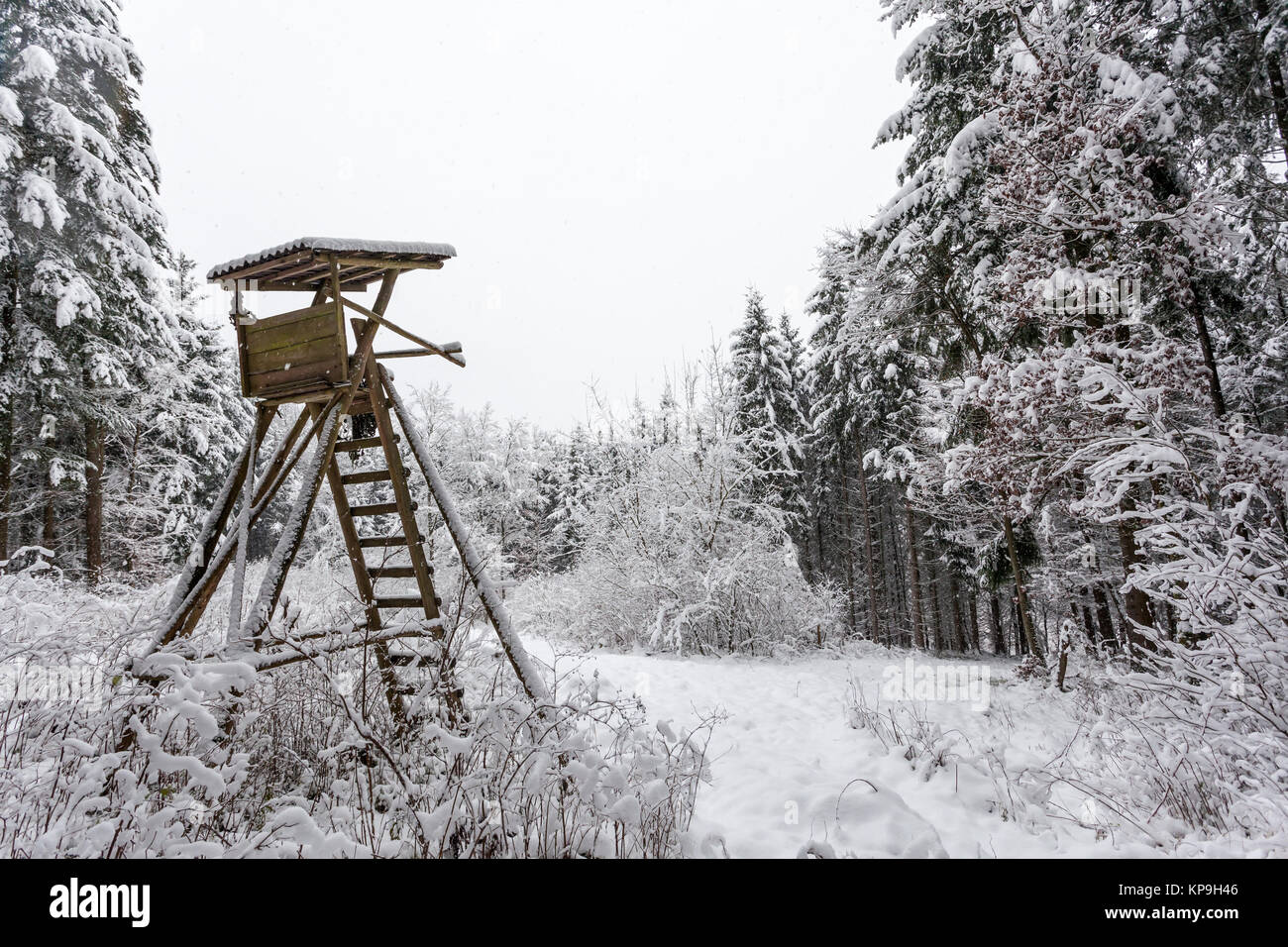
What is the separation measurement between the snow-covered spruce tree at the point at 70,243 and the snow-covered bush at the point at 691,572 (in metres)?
10.6

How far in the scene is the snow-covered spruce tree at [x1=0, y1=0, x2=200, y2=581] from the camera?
31.6ft

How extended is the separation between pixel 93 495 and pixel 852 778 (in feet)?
51.7

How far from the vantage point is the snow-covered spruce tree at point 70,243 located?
962 cm

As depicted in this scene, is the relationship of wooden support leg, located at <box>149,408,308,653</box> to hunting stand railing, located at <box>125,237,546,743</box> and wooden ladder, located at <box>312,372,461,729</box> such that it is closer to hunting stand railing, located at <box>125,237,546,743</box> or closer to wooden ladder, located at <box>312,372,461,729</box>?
hunting stand railing, located at <box>125,237,546,743</box>

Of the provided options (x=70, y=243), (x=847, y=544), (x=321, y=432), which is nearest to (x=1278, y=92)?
(x=321, y=432)

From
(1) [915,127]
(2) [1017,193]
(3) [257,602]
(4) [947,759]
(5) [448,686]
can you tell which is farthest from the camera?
(1) [915,127]

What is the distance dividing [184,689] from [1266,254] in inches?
569

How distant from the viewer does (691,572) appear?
12.0 m

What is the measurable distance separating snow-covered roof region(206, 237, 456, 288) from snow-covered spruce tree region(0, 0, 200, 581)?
8443 mm

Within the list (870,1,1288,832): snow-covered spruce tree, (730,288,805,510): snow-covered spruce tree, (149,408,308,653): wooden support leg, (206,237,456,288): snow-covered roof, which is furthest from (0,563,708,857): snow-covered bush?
(730,288,805,510): snow-covered spruce tree

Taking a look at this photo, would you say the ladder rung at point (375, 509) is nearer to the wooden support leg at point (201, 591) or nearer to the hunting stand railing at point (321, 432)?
the hunting stand railing at point (321, 432)

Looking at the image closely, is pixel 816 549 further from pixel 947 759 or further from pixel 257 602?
pixel 257 602
